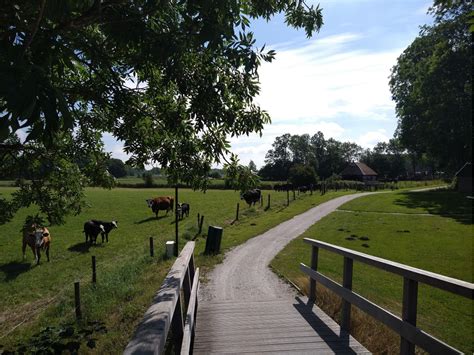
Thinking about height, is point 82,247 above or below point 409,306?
below

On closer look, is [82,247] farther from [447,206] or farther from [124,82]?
[447,206]

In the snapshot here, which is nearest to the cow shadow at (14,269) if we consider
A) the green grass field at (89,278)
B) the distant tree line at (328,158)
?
the green grass field at (89,278)

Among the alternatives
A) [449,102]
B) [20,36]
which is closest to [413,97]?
[449,102]

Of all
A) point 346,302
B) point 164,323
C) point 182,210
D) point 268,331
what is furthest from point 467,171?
point 164,323

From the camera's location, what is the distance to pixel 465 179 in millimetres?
49656

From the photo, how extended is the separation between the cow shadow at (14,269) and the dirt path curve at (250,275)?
313 inches

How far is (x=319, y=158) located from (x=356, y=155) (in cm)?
2779

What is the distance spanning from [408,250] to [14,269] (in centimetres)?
1644

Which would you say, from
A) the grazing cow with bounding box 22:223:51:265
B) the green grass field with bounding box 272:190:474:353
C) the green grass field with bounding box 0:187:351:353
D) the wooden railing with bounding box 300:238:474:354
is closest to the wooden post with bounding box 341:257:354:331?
the wooden railing with bounding box 300:238:474:354

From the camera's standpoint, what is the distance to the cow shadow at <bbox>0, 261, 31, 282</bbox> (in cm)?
1523

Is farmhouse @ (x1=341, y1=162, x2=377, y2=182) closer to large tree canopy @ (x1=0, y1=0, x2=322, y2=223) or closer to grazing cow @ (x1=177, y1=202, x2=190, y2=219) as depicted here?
grazing cow @ (x1=177, y1=202, x2=190, y2=219)

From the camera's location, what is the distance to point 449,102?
43250 millimetres

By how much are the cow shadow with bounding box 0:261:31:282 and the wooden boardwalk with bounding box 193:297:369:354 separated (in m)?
11.4

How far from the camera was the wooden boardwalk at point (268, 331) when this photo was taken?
15.7ft
